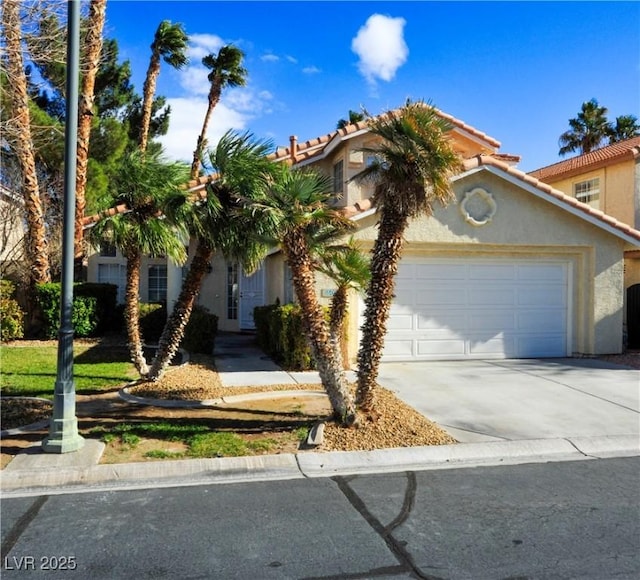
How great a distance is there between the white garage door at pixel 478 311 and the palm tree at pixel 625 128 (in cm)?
2800

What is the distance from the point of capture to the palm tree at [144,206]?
26.5ft

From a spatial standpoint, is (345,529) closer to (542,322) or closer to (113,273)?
(542,322)

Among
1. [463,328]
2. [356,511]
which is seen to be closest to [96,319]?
[463,328]

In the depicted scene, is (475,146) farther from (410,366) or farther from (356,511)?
(356,511)

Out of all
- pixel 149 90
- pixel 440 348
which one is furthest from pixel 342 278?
pixel 149 90

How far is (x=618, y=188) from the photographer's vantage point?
1739cm

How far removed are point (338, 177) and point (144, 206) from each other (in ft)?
27.6

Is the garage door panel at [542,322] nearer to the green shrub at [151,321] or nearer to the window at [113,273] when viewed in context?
the green shrub at [151,321]

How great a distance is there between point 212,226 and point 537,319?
322 inches

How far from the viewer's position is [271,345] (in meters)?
12.4

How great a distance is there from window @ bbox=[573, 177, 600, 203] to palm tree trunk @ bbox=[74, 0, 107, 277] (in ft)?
51.3

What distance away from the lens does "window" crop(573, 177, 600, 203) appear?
1850 centimetres

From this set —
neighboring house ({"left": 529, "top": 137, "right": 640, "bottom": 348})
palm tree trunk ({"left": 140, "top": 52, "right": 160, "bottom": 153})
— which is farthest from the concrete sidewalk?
palm tree trunk ({"left": 140, "top": 52, "right": 160, "bottom": 153})

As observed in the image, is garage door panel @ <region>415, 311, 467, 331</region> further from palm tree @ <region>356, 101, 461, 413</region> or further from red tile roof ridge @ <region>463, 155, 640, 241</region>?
palm tree @ <region>356, 101, 461, 413</region>
